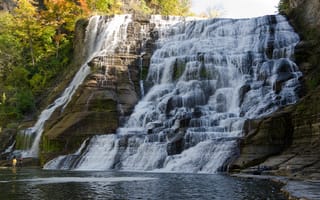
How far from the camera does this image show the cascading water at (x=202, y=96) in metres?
29.5

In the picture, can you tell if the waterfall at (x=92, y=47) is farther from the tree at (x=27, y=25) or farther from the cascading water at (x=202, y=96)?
the tree at (x=27, y=25)

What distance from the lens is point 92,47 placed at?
2120 inches

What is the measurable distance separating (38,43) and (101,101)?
2688 centimetres

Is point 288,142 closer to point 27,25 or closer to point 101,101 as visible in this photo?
point 101,101

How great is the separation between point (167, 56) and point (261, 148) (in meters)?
22.7

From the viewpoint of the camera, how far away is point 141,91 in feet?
143

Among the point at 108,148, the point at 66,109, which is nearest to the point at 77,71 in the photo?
the point at 66,109

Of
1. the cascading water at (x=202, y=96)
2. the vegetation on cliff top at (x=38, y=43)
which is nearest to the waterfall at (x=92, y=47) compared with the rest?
the cascading water at (x=202, y=96)

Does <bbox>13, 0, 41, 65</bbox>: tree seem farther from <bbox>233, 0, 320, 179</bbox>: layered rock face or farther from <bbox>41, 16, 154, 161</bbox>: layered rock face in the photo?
<bbox>233, 0, 320, 179</bbox>: layered rock face

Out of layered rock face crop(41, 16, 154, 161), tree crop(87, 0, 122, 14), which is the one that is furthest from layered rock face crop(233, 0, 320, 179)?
tree crop(87, 0, 122, 14)

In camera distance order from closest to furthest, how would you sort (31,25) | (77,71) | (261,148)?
(261,148) < (77,71) < (31,25)

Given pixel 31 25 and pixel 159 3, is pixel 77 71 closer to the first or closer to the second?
pixel 31 25

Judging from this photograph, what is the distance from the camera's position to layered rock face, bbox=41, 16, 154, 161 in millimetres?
37281

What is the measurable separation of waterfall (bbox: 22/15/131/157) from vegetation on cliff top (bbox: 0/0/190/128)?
662cm
